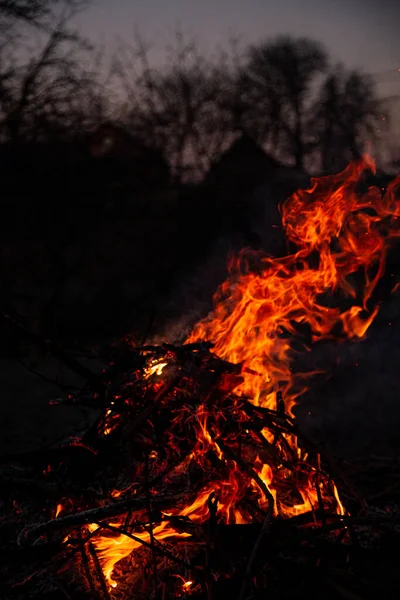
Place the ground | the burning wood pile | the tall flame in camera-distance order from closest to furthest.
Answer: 1. the burning wood pile
2. the tall flame
3. the ground

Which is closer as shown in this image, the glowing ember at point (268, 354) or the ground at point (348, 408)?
the glowing ember at point (268, 354)

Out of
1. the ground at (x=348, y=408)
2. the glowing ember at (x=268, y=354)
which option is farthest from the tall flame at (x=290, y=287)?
the ground at (x=348, y=408)

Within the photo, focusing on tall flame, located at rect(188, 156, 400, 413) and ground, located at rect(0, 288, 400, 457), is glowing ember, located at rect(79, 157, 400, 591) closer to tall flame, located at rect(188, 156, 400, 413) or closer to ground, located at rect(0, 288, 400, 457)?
tall flame, located at rect(188, 156, 400, 413)

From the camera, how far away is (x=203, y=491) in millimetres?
3473

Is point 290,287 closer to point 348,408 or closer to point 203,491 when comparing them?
point 203,491

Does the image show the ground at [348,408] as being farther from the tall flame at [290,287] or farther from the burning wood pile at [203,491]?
the burning wood pile at [203,491]

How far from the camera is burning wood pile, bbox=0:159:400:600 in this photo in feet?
10.1

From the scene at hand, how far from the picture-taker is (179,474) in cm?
369

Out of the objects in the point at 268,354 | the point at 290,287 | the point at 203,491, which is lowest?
the point at 203,491

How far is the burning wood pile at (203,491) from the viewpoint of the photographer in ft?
10.1

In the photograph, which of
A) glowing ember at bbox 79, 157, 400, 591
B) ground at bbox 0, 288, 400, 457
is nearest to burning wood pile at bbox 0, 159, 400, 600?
glowing ember at bbox 79, 157, 400, 591

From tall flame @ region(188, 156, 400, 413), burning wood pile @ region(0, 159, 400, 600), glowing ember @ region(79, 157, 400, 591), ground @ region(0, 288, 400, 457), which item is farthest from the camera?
ground @ region(0, 288, 400, 457)

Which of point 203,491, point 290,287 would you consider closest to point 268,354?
point 290,287

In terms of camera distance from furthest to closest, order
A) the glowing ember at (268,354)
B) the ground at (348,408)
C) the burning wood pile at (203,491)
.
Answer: the ground at (348,408), the glowing ember at (268,354), the burning wood pile at (203,491)
